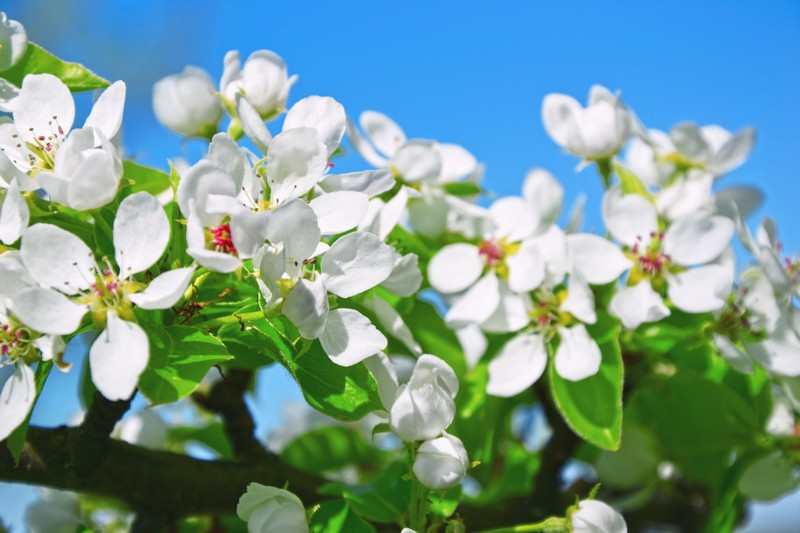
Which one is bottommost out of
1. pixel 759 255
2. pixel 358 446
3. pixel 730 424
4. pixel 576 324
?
pixel 358 446

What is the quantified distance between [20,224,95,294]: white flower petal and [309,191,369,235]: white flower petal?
0.22m

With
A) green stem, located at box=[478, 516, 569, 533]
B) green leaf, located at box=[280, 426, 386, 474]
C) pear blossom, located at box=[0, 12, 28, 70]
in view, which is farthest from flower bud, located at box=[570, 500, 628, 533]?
pear blossom, located at box=[0, 12, 28, 70]

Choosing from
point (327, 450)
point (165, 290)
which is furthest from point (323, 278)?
point (327, 450)

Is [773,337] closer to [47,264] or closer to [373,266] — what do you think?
[373,266]

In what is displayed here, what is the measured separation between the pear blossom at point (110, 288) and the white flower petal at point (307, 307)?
0.09 metres

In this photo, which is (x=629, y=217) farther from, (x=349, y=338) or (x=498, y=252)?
(x=349, y=338)

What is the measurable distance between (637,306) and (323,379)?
501 mm

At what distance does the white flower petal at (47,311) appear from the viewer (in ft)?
2.46

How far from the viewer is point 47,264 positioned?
805 mm

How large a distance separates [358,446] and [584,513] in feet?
2.24

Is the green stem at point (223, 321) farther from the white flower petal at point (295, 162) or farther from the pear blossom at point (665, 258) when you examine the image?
the pear blossom at point (665, 258)

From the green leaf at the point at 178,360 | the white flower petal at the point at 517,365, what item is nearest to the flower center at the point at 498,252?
the white flower petal at the point at 517,365

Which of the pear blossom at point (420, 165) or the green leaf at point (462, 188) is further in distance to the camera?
the green leaf at point (462, 188)

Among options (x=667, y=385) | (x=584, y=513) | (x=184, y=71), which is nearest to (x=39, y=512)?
(x=184, y=71)
